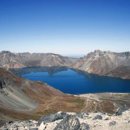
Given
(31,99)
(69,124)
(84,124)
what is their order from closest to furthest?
(69,124)
(84,124)
(31,99)

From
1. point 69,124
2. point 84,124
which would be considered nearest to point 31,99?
point 84,124

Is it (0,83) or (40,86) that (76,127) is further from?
(40,86)

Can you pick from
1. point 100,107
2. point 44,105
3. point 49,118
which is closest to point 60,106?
point 44,105

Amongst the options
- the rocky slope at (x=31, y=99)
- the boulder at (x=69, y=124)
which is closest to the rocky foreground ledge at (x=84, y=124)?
the boulder at (x=69, y=124)

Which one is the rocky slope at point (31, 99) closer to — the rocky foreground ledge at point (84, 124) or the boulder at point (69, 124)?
the rocky foreground ledge at point (84, 124)

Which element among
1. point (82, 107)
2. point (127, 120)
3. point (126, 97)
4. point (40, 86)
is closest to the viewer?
point (127, 120)

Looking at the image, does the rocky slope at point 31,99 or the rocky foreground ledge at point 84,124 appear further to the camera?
the rocky slope at point 31,99

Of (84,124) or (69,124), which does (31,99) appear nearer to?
(84,124)

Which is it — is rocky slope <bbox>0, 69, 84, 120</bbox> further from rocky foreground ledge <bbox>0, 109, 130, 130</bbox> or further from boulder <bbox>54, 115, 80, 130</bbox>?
boulder <bbox>54, 115, 80, 130</bbox>

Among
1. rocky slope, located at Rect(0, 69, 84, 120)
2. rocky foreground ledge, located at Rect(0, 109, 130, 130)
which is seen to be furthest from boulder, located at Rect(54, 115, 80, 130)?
rocky slope, located at Rect(0, 69, 84, 120)
